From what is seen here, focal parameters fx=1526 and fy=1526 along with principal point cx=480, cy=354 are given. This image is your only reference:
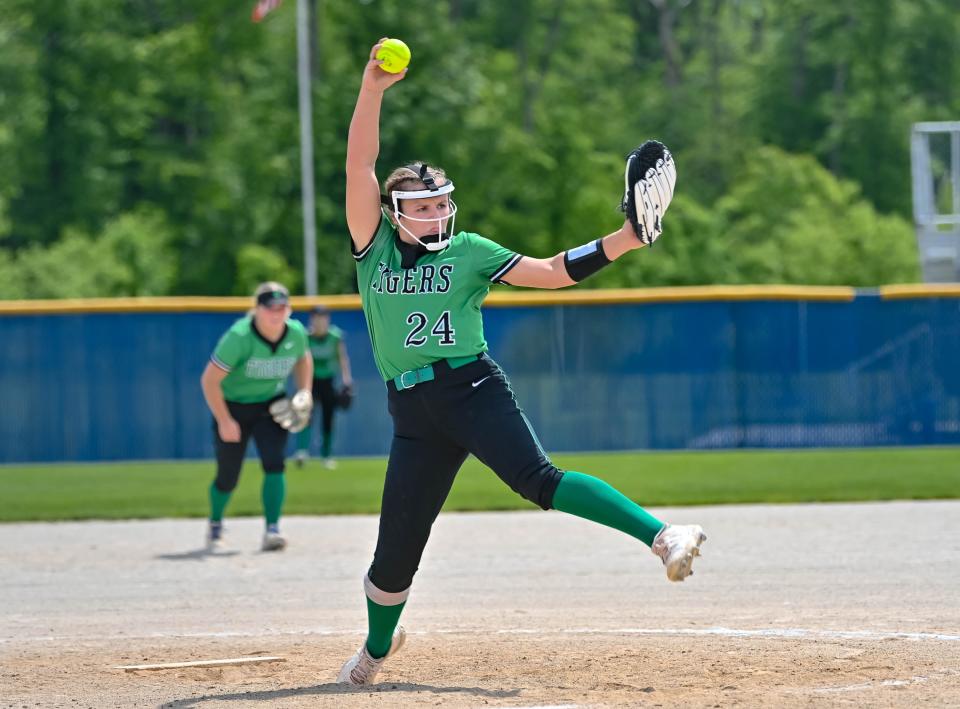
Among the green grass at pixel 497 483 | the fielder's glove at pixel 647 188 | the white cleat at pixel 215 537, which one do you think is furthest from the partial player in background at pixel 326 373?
the fielder's glove at pixel 647 188

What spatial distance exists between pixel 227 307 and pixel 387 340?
13.6 metres

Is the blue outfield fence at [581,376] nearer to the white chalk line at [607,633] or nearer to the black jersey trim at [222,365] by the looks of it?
the black jersey trim at [222,365]

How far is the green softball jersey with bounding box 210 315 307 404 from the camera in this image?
1062 cm

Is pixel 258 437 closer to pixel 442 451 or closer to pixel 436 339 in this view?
pixel 442 451

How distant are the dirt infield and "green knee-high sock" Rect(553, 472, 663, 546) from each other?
0.66 m

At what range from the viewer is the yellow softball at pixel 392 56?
5.89 meters

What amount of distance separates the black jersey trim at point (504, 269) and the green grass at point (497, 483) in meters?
7.34

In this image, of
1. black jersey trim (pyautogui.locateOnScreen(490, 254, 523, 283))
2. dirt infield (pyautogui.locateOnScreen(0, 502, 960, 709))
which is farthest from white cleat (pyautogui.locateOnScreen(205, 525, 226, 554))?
black jersey trim (pyautogui.locateOnScreen(490, 254, 523, 283))

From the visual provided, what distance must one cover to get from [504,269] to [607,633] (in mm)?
2215

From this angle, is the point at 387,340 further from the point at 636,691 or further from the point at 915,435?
the point at 915,435

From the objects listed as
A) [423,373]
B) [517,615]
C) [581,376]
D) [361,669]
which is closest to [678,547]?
[423,373]

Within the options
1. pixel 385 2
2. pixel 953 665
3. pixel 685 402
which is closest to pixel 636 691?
pixel 953 665

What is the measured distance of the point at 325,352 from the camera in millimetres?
17578

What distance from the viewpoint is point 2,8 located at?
4519 centimetres
